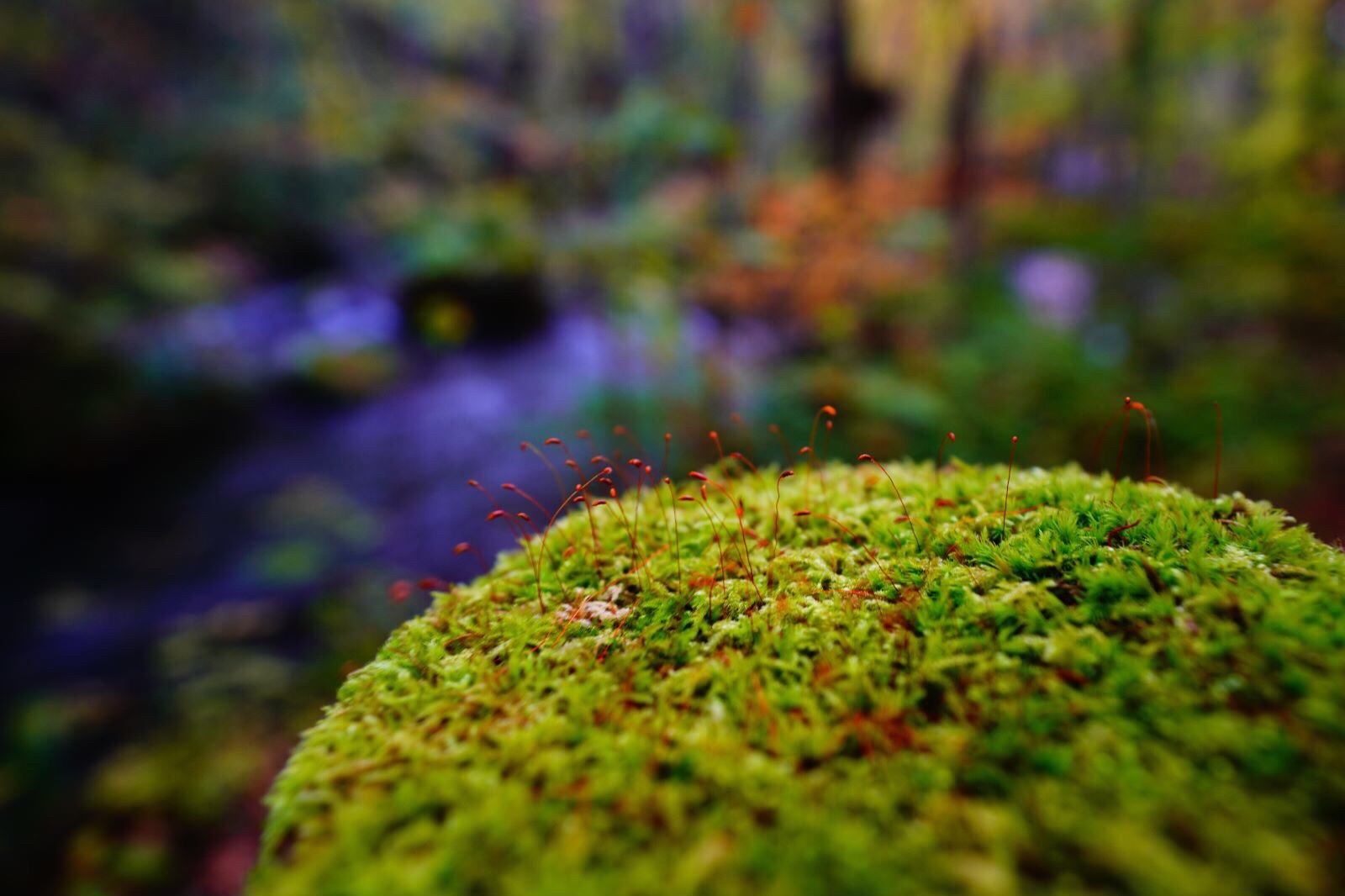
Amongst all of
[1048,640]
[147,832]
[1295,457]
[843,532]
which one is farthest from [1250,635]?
[1295,457]

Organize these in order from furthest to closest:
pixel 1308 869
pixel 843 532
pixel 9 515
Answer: pixel 9 515 → pixel 843 532 → pixel 1308 869

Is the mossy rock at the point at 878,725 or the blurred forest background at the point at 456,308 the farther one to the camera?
the blurred forest background at the point at 456,308

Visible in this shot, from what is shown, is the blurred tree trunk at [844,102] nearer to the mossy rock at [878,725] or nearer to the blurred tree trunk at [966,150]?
the blurred tree trunk at [966,150]

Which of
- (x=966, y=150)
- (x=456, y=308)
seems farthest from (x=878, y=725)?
(x=456, y=308)

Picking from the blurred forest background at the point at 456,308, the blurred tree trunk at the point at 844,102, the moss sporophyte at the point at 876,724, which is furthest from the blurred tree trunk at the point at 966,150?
the moss sporophyte at the point at 876,724

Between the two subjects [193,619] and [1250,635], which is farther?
[193,619]

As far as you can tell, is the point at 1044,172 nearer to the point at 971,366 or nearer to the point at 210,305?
the point at 971,366

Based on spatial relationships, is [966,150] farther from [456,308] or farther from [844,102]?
[456,308]
